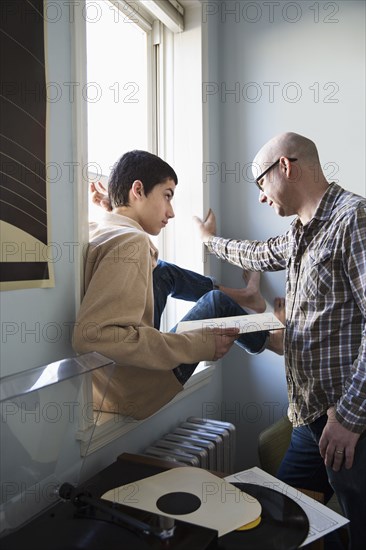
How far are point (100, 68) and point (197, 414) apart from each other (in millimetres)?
1449

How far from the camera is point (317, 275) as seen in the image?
4.74 feet

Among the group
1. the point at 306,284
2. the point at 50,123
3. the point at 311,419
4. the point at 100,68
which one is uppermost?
the point at 100,68

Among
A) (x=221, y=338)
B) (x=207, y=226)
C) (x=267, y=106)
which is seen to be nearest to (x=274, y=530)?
(x=221, y=338)

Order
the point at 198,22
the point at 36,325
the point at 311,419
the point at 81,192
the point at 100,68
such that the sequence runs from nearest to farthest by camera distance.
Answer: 1. the point at 36,325
2. the point at 81,192
3. the point at 311,419
4. the point at 100,68
5. the point at 198,22

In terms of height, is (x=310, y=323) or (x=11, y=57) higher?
(x=11, y=57)

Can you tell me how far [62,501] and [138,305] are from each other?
0.50 m

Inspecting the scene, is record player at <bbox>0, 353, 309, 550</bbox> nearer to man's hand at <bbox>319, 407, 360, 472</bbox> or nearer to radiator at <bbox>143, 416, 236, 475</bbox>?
man's hand at <bbox>319, 407, 360, 472</bbox>

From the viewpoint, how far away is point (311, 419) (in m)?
1.45

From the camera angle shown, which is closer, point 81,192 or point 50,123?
point 50,123

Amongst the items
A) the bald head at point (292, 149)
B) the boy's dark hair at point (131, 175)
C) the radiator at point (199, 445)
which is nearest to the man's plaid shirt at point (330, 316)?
the bald head at point (292, 149)

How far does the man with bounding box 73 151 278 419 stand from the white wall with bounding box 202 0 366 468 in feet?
1.76

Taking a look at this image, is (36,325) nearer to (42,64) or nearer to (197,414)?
(42,64)

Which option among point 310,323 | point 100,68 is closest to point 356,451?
point 310,323

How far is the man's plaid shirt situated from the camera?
1.33m
